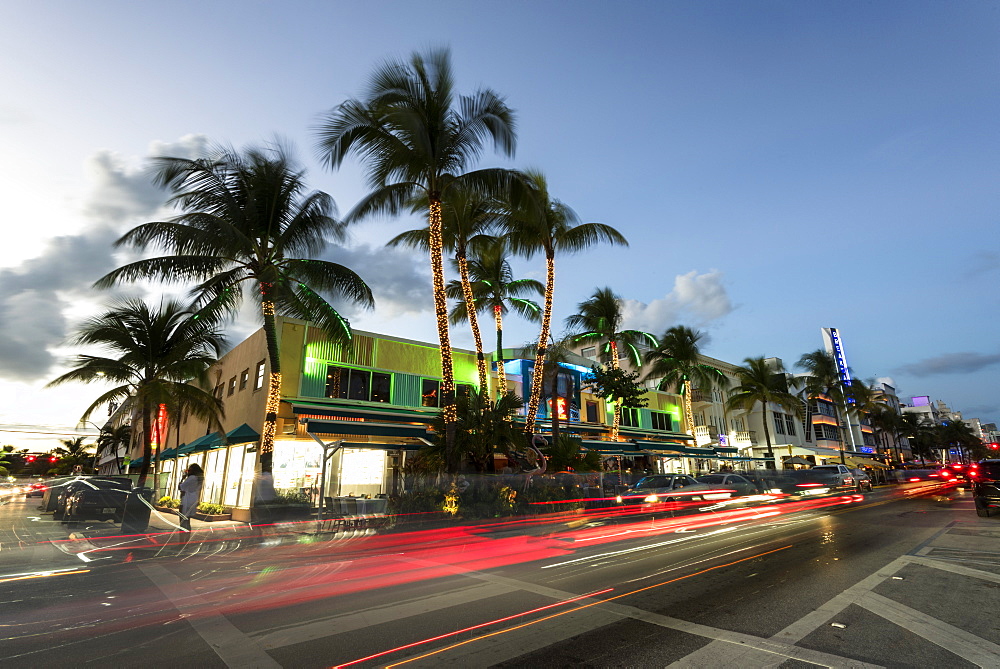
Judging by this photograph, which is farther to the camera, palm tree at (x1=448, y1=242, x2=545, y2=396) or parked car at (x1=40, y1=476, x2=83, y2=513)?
palm tree at (x1=448, y1=242, x2=545, y2=396)

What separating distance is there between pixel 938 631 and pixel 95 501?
20.6 m

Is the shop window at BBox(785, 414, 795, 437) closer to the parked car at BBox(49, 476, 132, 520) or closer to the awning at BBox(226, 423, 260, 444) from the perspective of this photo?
the awning at BBox(226, 423, 260, 444)

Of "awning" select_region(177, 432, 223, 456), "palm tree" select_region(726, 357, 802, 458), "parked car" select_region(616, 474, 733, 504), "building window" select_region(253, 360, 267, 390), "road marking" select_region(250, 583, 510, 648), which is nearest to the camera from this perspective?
"road marking" select_region(250, 583, 510, 648)

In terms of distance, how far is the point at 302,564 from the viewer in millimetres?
9555

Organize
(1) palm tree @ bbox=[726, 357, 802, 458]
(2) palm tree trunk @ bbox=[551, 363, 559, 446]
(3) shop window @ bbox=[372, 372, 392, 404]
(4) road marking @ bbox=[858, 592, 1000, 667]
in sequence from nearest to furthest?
(4) road marking @ bbox=[858, 592, 1000, 667], (2) palm tree trunk @ bbox=[551, 363, 559, 446], (3) shop window @ bbox=[372, 372, 392, 404], (1) palm tree @ bbox=[726, 357, 802, 458]

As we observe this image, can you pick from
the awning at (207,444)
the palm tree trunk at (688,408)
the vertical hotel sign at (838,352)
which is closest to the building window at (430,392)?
the awning at (207,444)

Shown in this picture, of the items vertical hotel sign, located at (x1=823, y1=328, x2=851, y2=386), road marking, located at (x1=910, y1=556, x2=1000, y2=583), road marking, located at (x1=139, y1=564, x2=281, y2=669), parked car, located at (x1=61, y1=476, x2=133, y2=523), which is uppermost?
→ vertical hotel sign, located at (x1=823, y1=328, x2=851, y2=386)

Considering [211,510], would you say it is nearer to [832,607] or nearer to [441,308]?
[441,308]

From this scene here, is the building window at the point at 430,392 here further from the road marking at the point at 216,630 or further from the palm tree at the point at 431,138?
the road marking at the point at 216,630

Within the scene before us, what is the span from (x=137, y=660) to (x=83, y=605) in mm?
2922

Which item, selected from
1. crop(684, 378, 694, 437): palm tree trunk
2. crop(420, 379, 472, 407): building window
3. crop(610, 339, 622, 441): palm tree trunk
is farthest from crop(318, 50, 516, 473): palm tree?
crop(684, 378, 694, 437): palm tree trunk

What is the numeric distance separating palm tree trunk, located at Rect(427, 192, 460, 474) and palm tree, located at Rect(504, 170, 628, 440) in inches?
135

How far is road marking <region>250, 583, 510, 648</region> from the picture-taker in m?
5.18

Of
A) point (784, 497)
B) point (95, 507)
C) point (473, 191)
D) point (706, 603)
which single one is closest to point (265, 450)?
point (95, 507)
